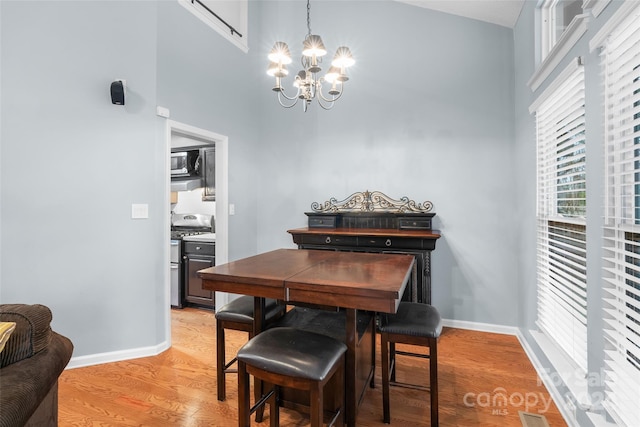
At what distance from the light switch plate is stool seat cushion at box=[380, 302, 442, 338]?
6.88 ft

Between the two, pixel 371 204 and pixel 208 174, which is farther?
pixel 208 174

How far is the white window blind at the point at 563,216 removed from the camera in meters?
1.73

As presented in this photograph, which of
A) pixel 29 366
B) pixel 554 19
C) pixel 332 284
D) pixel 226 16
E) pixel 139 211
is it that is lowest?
pixel 29 366

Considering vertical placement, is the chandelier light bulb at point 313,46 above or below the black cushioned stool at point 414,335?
above

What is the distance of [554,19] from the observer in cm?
213

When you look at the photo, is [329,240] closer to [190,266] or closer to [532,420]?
[190,266]

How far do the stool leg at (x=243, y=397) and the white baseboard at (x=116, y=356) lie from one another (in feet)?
5.19

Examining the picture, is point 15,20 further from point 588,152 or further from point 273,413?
point 588,152

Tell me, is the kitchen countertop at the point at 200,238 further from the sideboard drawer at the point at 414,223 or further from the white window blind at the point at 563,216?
the white window blind at the point at 563,216

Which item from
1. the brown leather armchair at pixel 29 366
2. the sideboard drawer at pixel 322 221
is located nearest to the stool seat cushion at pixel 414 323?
the brown leather armchair at pixel 29 366

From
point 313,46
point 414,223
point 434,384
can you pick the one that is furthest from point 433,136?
point 434,384

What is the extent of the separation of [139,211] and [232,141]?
4.36 ft

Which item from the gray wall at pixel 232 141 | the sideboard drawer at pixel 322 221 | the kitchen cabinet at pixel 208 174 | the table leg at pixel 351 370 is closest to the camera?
the table leg at pixel 351 370

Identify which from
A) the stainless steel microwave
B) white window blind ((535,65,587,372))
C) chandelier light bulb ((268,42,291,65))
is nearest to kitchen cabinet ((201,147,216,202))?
the stainless steel microwave
